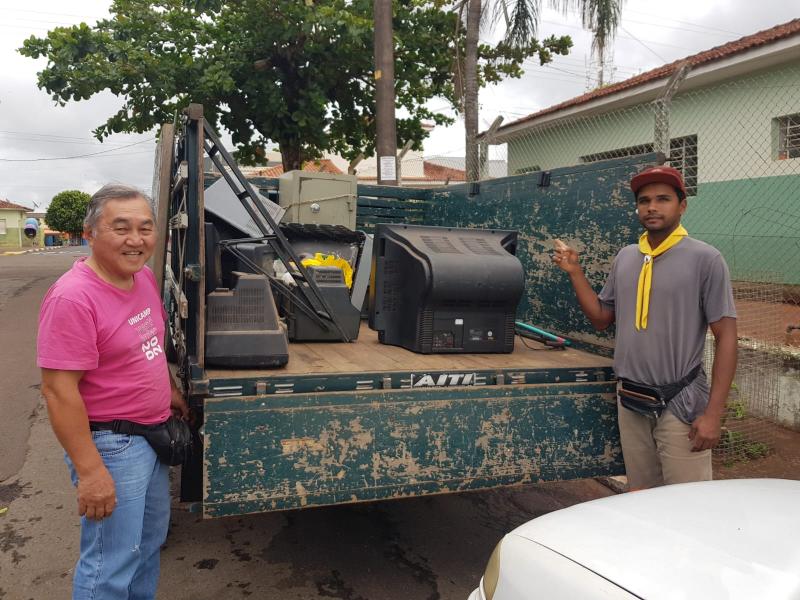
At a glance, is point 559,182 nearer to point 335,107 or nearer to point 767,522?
point 767,522

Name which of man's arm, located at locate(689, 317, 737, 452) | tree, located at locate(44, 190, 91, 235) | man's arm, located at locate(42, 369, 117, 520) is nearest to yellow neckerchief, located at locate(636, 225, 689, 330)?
man's arm, located at locate(689, 317, 737, 452)

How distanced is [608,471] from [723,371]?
70 centimetres

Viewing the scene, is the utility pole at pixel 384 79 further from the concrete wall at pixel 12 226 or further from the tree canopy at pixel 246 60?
the concrete wall at pixel 12 226

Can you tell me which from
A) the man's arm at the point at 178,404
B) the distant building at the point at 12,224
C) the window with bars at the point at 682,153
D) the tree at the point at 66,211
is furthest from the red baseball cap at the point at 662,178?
the distant building at the point at 12,224

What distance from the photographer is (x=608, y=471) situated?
117 inches

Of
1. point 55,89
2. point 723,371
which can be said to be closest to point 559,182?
point 723,371

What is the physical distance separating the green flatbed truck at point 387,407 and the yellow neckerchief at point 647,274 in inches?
12.1

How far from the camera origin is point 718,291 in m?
2.60

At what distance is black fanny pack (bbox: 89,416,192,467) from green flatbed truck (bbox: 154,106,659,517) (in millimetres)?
126

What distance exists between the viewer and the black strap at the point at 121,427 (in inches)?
77.3

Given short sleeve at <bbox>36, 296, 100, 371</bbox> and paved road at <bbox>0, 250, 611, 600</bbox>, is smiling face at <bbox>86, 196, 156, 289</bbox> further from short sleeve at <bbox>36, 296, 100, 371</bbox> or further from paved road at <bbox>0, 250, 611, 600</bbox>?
paved road at <bbox>0, 250, 611, 600</bbox>

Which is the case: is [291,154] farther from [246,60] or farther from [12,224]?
[12,224]

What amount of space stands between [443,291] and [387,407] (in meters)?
0.84

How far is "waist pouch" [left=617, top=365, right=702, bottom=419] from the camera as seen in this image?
271cm
